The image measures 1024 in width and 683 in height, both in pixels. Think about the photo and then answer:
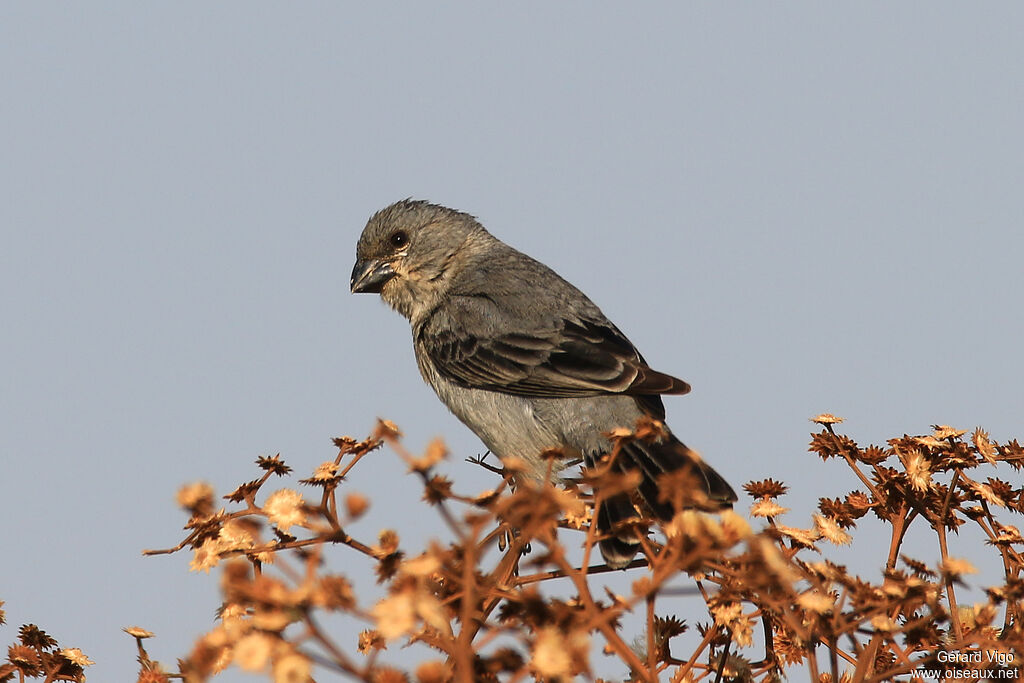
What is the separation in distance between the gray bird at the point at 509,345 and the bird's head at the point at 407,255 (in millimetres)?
11

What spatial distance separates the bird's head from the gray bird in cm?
1

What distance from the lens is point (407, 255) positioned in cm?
908

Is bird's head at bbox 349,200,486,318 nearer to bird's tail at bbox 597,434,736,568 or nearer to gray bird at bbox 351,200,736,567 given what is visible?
gray bird at bbox 351,200,736,567

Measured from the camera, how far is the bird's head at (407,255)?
893 cm

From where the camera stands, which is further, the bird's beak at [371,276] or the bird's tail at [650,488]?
the bird's beak at [371,276]

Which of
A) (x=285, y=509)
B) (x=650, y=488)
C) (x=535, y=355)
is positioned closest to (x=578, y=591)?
(x=285, y=509)

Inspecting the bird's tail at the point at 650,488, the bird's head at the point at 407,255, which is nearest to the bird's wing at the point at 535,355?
the bird's head at the point at 407,255

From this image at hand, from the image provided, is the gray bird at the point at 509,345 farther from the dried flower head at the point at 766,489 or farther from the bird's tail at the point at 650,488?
the dried flower head at the point at 766,489

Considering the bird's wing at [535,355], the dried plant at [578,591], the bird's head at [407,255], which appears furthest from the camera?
the bird's head at [407,255]

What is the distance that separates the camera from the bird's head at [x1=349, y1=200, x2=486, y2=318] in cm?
893

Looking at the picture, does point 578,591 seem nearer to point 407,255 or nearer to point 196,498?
point 196,498

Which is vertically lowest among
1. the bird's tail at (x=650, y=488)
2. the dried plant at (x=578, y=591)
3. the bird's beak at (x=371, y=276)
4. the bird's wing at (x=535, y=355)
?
the dried plant at (x=578, y=591)

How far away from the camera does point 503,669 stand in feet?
9.20

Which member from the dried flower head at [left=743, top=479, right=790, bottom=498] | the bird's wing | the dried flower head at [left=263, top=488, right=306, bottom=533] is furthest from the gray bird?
the dried flower head at [left=263, top=488, right=306, bottom=533]
